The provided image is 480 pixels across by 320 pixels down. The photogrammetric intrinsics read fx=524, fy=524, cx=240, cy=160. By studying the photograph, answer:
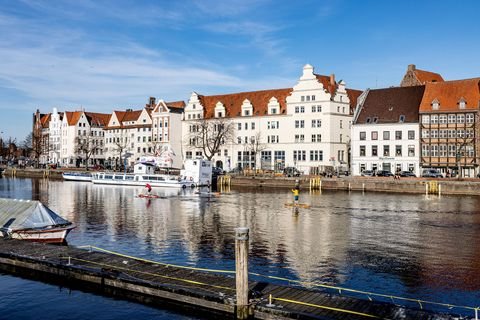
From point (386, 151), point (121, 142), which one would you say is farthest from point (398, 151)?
point (121, 142)

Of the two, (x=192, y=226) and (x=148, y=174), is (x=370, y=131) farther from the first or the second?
(x=192, y=226)

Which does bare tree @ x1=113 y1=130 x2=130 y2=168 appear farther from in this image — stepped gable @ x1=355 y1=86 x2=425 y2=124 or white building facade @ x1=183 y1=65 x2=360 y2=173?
stepped gable @ x1=355 y1=86 x2=425 y2=124

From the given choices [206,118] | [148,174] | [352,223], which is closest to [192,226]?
[352,223]

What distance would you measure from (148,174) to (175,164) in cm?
2736

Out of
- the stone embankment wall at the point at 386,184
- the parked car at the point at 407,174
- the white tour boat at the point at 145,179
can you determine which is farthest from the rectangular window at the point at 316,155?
the white tour boat at the point at 145,179

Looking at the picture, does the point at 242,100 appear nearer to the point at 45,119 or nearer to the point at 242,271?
the point at 45,119

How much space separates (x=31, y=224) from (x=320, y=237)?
18673mm

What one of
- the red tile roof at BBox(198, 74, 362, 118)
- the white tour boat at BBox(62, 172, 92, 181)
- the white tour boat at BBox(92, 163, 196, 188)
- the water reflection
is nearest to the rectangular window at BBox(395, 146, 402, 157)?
the red tile roof at BBox(198, 74, 362, 118)

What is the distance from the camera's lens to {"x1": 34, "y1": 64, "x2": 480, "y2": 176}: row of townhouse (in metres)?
88.6

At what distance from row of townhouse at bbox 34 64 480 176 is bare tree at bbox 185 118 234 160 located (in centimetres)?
24

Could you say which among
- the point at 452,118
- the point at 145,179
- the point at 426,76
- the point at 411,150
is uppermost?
the point at 426,76

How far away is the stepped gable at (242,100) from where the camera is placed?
112 metres

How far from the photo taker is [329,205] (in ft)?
190

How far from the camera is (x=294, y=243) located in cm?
3338
